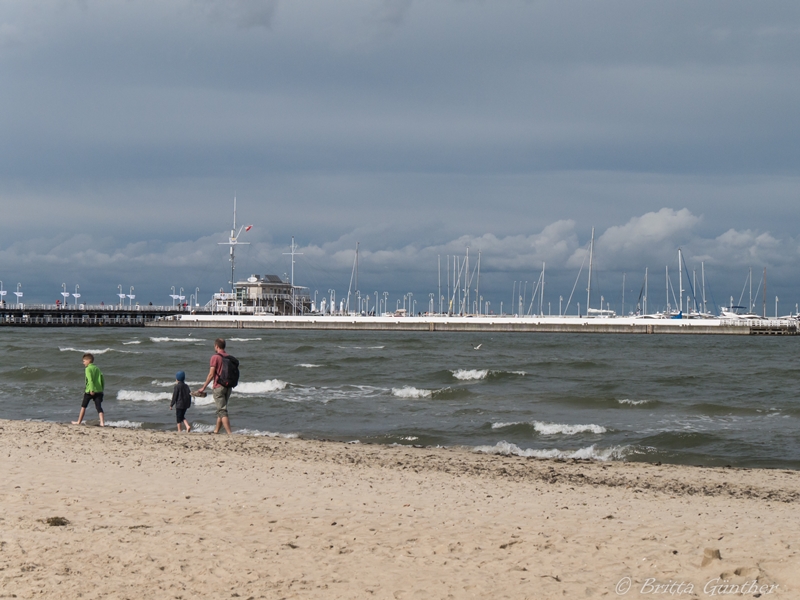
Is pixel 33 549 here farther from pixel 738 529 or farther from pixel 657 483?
pixel 657 483

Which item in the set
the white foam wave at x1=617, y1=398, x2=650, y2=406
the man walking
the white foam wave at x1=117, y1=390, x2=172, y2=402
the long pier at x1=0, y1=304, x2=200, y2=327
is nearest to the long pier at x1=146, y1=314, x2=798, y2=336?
the long pier at x1=0, y1=304, x2=200, y2=327

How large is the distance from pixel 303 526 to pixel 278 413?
11556 millimetres

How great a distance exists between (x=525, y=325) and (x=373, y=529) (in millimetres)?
87545

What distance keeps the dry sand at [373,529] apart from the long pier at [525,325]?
8187cm

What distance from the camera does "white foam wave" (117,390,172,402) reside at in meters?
20.7

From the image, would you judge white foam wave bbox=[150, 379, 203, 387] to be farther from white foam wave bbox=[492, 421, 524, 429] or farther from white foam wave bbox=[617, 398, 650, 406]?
white foam wave bbox=[617, 398, 650, 406]

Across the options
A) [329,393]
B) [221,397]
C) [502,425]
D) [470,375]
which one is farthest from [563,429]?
[470,375]

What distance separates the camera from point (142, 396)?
21016 mm

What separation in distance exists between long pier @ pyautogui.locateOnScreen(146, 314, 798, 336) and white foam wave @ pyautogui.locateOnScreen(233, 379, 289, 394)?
69588mm

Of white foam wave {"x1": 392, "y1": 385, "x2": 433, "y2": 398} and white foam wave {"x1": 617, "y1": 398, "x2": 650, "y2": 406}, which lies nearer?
white foam wave {"x1": 617, "y1": 398, "x2": 650, "y2": 406}

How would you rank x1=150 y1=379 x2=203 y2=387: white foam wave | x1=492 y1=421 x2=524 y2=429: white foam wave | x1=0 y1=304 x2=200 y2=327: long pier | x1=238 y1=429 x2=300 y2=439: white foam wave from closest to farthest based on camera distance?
x1=238 y1=429 x2=300 y2=439: white foam wave < x1=492 y1=421 x2=524 y2=429: white foam wave < x1=150 y1=379 x2=203 y2=387: white foam wave < x1=0 y1=304 x2=200 y2=327: long pier

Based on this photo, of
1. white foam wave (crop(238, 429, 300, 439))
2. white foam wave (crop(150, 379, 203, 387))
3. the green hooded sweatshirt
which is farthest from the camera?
white foam wave (crop(150, 379, 203, 387))

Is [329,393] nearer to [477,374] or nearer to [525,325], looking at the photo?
[477,374]

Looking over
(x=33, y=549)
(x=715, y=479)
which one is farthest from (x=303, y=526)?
(x=715, y=479)
